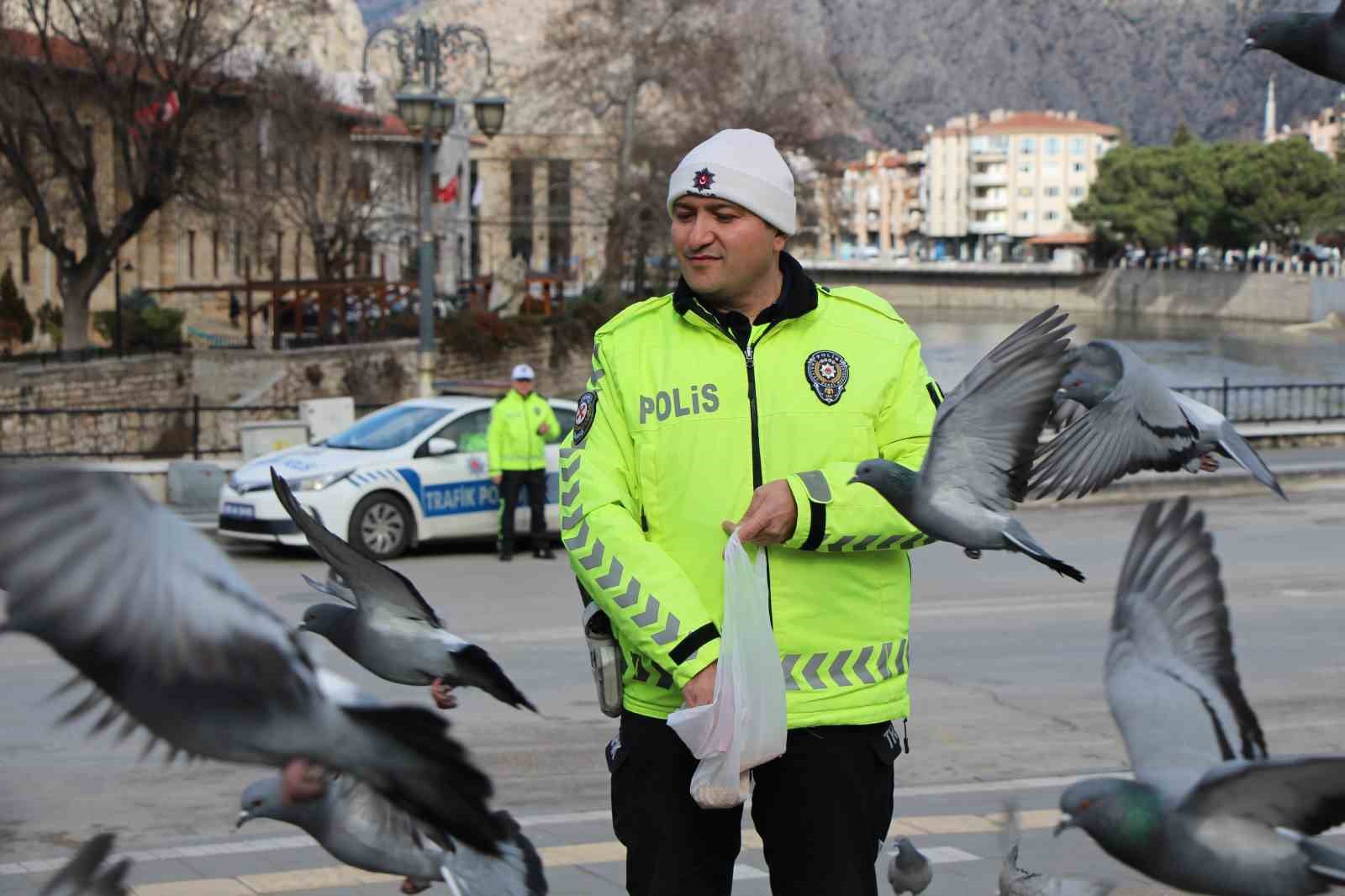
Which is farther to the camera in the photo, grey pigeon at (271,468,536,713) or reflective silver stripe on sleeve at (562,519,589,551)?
reflective silver stripe on sleeve at (562,519,589,551)

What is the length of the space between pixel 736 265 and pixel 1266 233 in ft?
413

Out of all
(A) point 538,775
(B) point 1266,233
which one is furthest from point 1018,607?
(B) point 1266,233

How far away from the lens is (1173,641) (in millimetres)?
3334

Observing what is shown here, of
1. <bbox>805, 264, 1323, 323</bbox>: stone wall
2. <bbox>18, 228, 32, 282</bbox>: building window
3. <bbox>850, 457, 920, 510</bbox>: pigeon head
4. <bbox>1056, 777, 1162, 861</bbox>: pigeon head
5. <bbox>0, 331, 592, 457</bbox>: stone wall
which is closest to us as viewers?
<bbox>1056, 777, 1162, 861</bbox>: pigeon head

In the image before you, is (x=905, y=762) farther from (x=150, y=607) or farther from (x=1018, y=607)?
(x=150, y=607)

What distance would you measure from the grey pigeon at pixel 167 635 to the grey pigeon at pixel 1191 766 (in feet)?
3.84

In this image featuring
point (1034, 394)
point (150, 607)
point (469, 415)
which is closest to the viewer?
point (150, 607)

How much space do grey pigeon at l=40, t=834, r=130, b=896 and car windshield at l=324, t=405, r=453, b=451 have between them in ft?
48.4

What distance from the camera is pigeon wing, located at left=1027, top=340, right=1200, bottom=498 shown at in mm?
5145

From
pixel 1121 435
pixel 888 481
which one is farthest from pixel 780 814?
pixel 1121 435

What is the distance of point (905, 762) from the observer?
29.3ft

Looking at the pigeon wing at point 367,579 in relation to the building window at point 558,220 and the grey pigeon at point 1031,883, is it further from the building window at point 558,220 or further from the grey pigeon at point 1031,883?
the building window at point 558,220

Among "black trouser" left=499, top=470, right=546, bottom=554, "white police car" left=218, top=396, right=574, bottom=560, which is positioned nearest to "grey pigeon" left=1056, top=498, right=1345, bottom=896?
"white police car" left=218, top=396, right=574, bottom=560

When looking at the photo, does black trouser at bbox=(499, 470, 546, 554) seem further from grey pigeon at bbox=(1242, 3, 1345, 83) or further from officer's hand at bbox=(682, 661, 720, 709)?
officer's hand at bbox=(682, 661, 720, 709)
